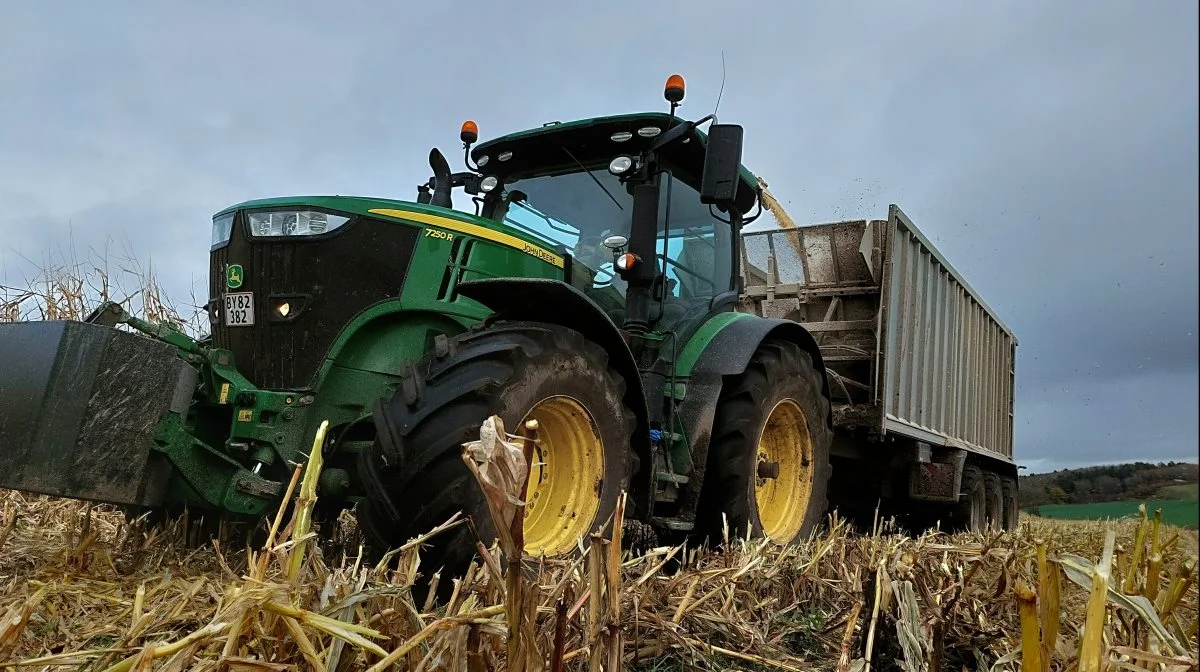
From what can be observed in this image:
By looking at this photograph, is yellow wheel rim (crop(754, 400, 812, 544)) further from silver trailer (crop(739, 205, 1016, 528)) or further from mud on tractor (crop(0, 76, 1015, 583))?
silver trailer (crop(739, 205, 1016, 528))

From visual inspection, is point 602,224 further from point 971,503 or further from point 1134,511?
point 971,503

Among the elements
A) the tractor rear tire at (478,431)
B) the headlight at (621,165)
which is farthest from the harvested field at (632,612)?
the headlight at (621,165)

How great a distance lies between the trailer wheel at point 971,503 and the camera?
7988 mm

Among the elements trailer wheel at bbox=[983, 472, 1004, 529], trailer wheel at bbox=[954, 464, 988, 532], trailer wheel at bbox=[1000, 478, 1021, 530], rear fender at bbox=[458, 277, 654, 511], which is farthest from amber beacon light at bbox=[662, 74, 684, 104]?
trailer wheel at bbox=[1000, 478, 1021, 530]

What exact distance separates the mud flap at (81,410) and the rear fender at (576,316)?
1129 millimetres

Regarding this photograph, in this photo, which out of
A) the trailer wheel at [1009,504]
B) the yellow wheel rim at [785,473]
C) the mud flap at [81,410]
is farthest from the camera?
the trailer wheel at [1009,504]

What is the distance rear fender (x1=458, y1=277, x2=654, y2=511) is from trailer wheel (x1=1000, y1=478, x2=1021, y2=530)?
7718mm

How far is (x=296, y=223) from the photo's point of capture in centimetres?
347

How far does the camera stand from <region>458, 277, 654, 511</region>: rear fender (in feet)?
10.6

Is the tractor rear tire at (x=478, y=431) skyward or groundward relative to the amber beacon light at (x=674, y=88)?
groundward

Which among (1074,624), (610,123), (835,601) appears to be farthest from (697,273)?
(1074,624)

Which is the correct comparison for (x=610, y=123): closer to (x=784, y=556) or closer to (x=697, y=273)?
(x=697, y=273)

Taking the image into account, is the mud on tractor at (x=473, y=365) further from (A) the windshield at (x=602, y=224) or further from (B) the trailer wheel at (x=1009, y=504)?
(B) the trailer wheel at (x=1009, y=504)

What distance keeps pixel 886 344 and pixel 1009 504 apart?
4.93 m
